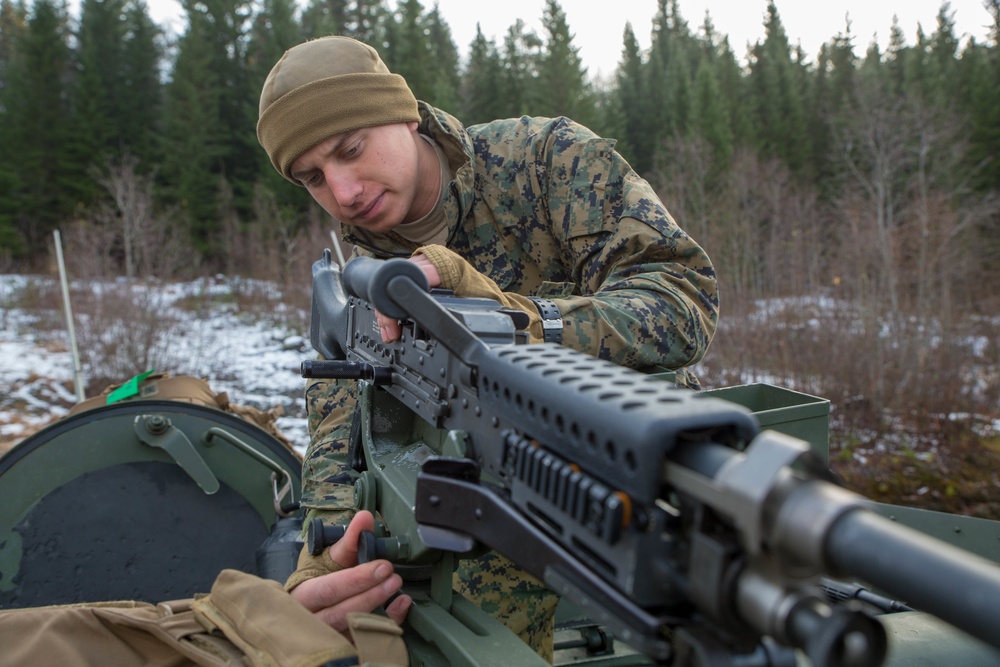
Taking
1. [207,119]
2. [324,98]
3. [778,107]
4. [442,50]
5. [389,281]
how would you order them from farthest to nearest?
1. [442,50]
2. [778,107]
3. [207,119]
4. [324,98]
5. [389,281]

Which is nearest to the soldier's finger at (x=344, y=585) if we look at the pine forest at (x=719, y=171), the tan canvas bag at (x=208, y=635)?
the tan canvas bag at (x=208, y=635)

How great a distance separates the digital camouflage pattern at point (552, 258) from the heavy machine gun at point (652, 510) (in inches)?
25.1

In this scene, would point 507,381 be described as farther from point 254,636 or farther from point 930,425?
point 930,425

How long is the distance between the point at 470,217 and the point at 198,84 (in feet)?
119

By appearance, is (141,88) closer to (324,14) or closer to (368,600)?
(324,14)

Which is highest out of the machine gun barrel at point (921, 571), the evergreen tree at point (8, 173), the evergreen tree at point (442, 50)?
the evergreen tree at point (442, 50)

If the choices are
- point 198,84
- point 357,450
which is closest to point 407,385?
point 357,450

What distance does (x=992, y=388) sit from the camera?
12203mm

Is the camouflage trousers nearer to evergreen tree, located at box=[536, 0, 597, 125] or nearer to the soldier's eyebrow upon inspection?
the soldier's eyebrow

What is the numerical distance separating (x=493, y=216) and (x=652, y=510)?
7.49ft

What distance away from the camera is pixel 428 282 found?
5.91 feet

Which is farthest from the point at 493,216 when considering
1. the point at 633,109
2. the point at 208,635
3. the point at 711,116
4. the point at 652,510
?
the point at 633,109

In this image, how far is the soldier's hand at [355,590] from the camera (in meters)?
2.02

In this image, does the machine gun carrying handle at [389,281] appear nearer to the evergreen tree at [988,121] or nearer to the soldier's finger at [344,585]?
the soldier's finger at [344,585]
